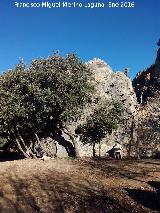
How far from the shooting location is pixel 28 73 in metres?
41.8

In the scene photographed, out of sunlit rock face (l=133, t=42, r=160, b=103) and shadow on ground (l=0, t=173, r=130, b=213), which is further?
sunlit rock face (l=133, t=42, r=160, b=103)

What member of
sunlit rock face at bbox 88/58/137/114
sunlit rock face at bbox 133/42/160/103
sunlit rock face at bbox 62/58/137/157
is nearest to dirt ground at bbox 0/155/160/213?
sunlit rock face at bbox 62/58/137/157

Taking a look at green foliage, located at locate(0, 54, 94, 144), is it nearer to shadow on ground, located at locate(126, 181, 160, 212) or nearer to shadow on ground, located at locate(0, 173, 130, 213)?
shadow on ground, located at locate(0, 173, 130, 213)

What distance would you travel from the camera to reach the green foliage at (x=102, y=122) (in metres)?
47.8

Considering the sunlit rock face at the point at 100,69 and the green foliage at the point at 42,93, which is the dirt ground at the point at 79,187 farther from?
the sunlit rock face at the point at 100,69

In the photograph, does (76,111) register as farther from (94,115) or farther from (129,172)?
(129,172)

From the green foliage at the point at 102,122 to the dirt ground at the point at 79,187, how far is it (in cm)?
1029

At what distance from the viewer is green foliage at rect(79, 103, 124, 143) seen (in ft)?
157

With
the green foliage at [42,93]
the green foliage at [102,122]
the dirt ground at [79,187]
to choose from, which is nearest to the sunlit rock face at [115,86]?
the green foliage at [102,122]

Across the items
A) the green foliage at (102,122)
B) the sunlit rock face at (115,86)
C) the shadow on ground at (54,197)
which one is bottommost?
the shadow on ground at (54,197)

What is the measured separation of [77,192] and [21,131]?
20979mm

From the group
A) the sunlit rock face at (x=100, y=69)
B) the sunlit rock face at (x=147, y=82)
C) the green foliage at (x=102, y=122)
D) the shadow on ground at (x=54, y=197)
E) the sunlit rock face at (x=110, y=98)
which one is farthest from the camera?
the sunlit rock face at (x=147, y=82)

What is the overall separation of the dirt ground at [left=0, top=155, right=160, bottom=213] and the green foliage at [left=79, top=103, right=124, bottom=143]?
10289mm

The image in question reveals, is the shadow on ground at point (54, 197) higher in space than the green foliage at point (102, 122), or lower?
lower
